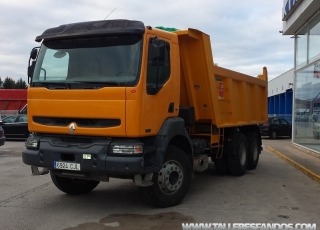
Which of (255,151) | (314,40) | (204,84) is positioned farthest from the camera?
(314,40)

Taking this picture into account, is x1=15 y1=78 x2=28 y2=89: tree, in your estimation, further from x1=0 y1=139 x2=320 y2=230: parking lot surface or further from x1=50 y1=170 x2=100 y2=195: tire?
x1=50 y1=170 x2=100 y2=195: tire

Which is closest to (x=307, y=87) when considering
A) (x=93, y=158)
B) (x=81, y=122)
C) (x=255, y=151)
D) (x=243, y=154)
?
(x=255, y=151)

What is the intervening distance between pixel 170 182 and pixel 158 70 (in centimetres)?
190

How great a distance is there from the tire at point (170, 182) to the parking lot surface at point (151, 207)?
0.18 m

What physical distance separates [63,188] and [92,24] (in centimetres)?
316

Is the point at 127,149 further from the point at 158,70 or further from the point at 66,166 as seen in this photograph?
the point at 158,70

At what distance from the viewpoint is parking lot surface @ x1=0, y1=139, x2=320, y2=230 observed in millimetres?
5902

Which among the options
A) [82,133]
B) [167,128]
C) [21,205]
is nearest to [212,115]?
[167,128]

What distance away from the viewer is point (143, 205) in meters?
6.85

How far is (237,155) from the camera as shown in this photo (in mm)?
9531

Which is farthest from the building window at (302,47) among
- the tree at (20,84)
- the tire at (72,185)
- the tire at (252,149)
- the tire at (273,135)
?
the tree at (20,84)

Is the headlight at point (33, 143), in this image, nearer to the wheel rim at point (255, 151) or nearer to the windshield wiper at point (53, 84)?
the windshield wiper at point (53, 84)

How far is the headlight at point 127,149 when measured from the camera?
5703mm

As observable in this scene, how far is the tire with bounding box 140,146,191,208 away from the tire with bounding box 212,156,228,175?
3.04m
